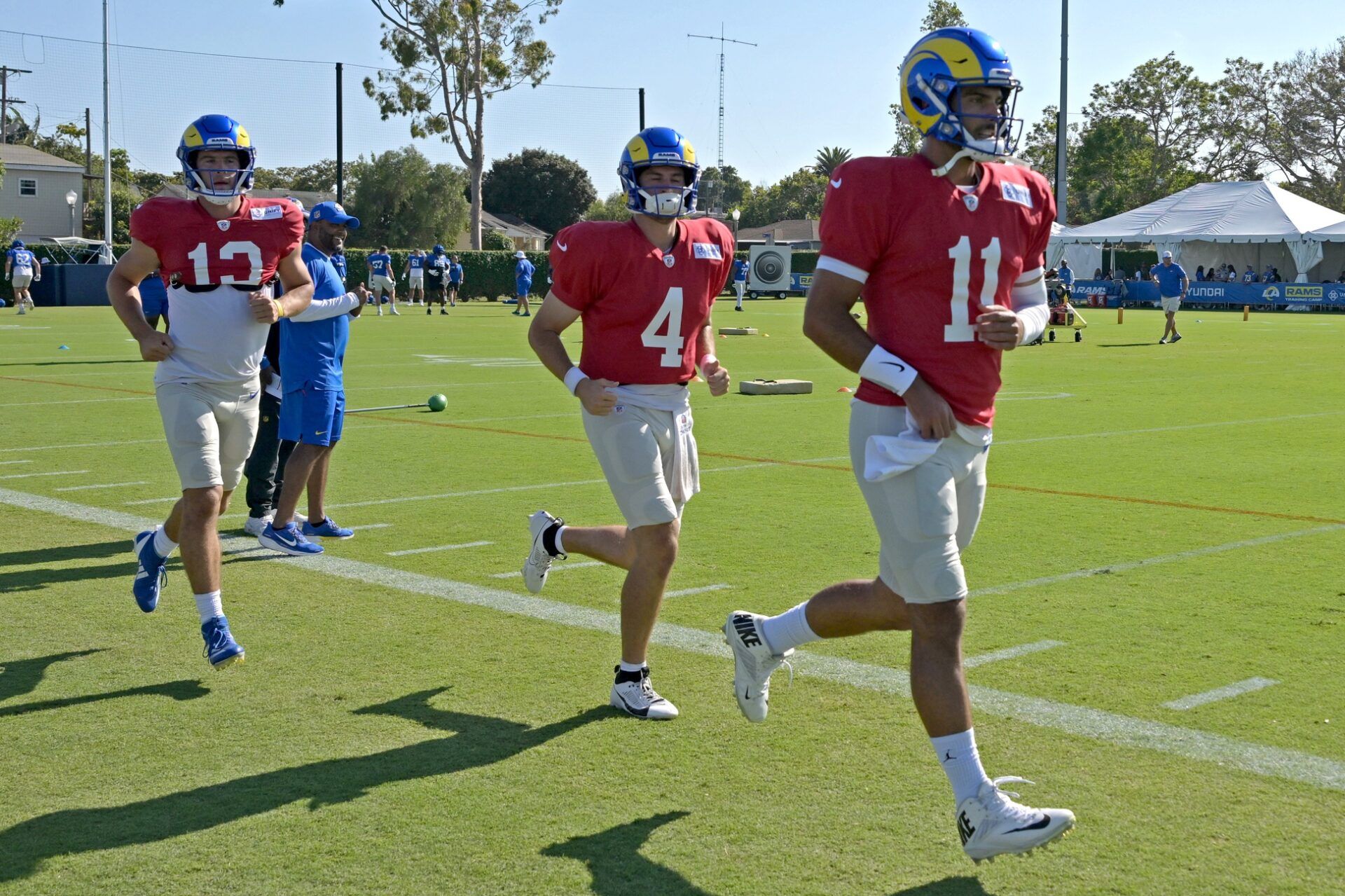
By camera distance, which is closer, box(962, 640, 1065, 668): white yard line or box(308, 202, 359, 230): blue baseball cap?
box(962, 640, 1065, 668): white yard line

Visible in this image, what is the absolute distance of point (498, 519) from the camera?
838cm

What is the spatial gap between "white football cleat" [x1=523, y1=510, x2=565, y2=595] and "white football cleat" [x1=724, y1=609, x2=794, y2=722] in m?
1.41

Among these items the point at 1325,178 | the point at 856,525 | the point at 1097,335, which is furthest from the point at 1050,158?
the point at 856,525

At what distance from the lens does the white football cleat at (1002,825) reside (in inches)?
136

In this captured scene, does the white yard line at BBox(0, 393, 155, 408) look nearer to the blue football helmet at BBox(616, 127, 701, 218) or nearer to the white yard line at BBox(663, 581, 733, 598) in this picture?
the white yard line at BBox(663, 581, 733, 598)

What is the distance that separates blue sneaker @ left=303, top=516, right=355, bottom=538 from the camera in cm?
786

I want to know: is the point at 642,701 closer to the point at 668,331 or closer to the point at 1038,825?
the point at 668,331

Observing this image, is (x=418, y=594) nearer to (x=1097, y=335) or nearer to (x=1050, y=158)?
(x=1097, y=335)

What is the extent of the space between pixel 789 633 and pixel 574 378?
116 cm

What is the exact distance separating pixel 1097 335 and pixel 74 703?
1100 inches

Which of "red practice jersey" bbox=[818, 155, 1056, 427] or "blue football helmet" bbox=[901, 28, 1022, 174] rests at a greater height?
"blue football helmet" bbox=[901, 28, 1022, 174]

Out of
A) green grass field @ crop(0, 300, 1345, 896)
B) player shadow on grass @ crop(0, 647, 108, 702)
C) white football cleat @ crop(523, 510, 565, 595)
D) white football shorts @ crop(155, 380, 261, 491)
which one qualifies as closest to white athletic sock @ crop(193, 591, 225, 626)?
green grass field @ crop(0, 300, 1345, 896)

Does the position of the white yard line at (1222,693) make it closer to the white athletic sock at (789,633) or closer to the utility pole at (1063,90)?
the white athletic sock at (789,633)

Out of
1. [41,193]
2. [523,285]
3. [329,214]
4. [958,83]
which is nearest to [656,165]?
[958,83]
